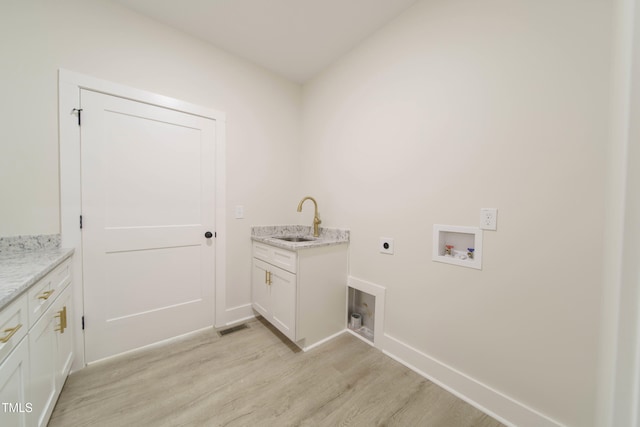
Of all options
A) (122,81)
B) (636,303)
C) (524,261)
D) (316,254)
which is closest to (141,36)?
(122,81)

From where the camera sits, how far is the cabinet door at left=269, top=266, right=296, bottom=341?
1762 mm

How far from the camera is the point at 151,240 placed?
1.82 m

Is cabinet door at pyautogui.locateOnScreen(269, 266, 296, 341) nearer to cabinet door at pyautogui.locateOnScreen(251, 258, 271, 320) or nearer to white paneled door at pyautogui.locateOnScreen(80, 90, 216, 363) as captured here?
cabinet door at pyautogui.locateOnScreen(251, 258, 271, 320)

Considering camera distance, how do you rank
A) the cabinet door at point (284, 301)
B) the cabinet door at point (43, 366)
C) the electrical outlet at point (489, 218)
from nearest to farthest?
1. the cabinet door at point (43, 366)
2. the electrical outlet at point (489, 218)
3. the cabinet door at point (284, 301)

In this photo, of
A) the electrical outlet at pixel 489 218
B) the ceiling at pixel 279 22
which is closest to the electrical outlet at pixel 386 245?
the electrical outlet at pixel 489 218

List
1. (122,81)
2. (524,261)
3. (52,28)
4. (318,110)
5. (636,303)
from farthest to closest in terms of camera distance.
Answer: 1. (318,110)
2. (122,81)
3. (52,28)
4. (524,261)
5. (636,303)

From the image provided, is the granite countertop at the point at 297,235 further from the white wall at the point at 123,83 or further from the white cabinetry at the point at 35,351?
the white cabinetry at the point at 35,351

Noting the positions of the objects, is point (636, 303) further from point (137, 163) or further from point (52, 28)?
point (52, 28)

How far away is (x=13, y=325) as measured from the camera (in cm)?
84

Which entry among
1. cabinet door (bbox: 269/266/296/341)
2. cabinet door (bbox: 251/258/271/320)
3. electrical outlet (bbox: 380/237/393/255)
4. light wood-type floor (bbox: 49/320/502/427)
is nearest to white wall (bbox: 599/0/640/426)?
light wood-type floor (bbox: 49/320/502/427)

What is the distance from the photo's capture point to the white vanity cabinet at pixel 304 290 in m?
1.77

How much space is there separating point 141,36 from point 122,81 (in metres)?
0.40

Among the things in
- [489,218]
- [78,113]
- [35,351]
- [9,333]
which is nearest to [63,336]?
[35,351]

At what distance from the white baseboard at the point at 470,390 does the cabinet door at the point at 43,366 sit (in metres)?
1.97
